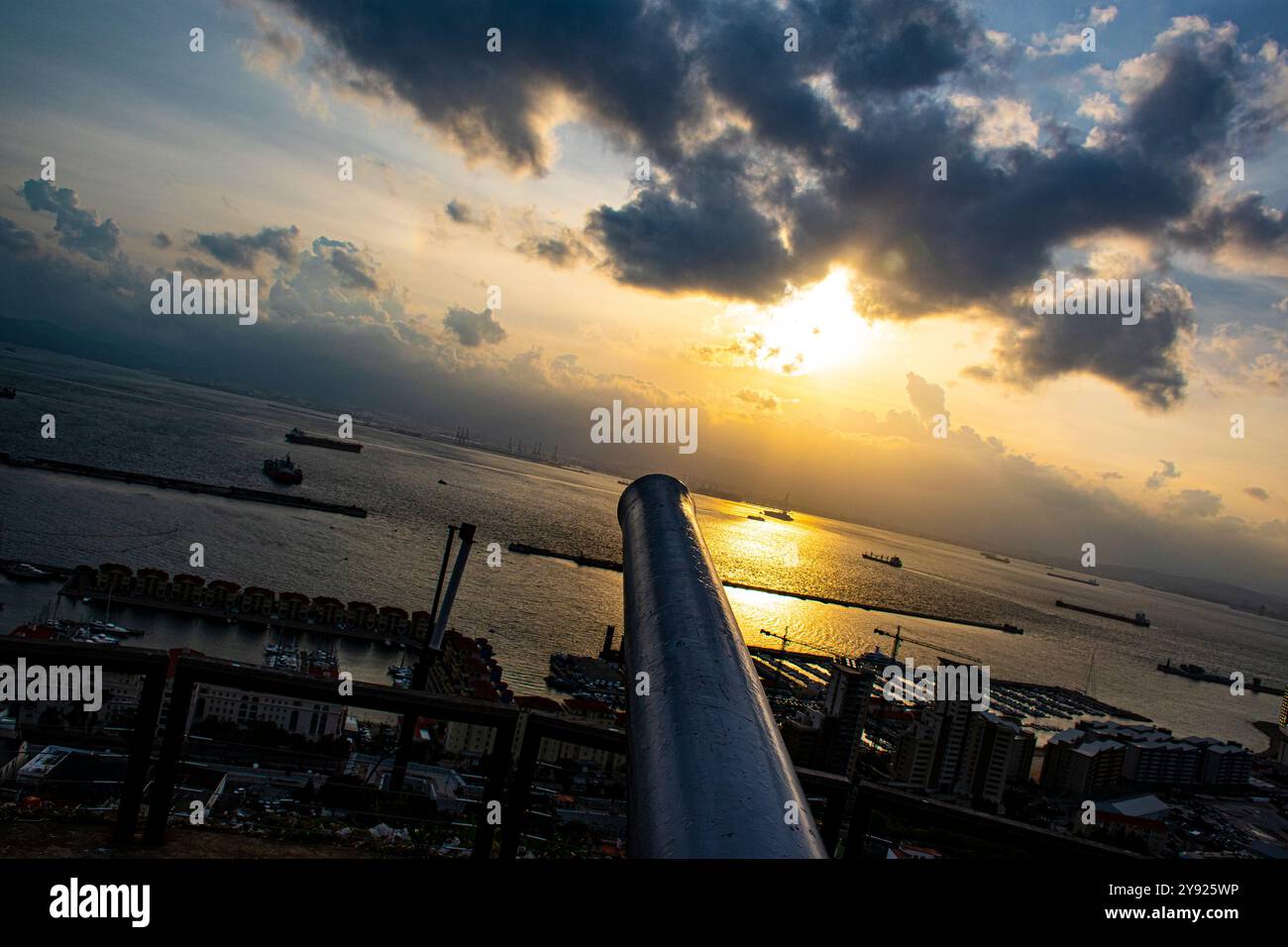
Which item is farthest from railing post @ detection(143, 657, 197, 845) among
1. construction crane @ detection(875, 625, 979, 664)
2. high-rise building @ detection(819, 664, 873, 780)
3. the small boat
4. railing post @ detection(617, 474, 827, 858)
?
construction crane @ detection(875, 625, 979, 664)

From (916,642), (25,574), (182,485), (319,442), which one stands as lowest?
(916,642)

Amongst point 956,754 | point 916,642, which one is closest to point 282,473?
point 916,642

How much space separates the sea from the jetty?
89cm

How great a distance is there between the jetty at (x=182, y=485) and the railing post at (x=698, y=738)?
4897 cm

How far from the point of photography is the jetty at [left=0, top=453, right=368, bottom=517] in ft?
137

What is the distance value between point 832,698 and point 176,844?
21.8m

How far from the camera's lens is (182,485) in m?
44.3

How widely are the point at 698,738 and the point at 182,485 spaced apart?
165ft

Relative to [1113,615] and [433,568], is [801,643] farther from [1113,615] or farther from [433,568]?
[1113,615]

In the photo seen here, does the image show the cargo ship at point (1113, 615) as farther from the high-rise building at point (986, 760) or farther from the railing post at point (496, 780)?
the railing post at point (496, 780)

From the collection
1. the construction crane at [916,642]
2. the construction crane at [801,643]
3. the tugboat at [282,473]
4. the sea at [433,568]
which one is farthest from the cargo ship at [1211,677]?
the tugboat at [282,473]

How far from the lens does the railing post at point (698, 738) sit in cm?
107
